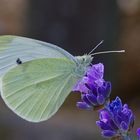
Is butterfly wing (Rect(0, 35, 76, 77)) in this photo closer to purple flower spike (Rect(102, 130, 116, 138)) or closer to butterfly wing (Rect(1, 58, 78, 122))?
butterfly wing (Rect(1, 58, 78, 122))

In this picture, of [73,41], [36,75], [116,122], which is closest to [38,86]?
[36,75]

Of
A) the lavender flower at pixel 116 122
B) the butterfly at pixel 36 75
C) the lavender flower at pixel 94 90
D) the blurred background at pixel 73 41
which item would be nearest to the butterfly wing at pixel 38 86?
the butterfly at pixel 36 75

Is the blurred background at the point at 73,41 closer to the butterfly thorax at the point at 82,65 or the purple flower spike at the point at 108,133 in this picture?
the butterfly thorax at the point at 82,65

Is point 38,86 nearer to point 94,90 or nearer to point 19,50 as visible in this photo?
point 19,50

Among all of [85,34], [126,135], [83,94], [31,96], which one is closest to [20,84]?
[31,96]

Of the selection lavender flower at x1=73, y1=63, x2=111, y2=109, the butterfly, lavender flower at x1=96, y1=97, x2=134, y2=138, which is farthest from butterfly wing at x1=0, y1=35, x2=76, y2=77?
lavender flower at x1=96, y1=97, x2=134, y2=138

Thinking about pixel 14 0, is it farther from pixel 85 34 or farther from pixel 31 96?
pixel 31 96
